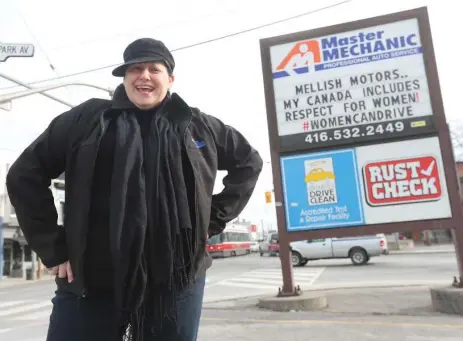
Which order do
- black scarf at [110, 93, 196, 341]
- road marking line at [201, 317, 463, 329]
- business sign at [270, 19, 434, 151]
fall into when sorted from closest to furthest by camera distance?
black scarf at [110, 93, 196, 341] → road marking line at [201, 317, 463, 329] → business sign at [270, 19, 434, 151]

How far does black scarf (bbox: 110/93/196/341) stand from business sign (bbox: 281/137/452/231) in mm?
5939

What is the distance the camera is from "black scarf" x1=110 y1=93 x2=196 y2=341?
4.93ft

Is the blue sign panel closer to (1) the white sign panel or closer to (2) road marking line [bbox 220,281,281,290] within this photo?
(1) the white sign panel

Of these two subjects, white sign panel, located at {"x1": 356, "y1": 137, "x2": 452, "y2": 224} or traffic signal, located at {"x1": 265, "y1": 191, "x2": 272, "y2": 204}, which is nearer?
white sign panel, located at {"x1": 356, "y1": 137, "x2": 452, "y2": 224}

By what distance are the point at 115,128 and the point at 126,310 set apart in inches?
28.1

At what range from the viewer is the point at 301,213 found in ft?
24.3

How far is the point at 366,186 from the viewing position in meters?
7.24

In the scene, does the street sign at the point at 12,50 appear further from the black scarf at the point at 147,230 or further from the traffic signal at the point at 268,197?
the traffic signal at the point at 268,197

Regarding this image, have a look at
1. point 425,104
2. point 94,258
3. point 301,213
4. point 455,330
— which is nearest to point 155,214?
point 94,258

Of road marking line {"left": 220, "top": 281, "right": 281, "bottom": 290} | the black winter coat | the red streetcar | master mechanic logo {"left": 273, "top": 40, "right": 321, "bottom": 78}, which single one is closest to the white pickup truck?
road marking line {"left": 220, "top": 281, "right": 281, "bottom": 290}

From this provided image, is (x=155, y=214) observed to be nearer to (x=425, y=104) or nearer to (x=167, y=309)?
(x=167, y=309)

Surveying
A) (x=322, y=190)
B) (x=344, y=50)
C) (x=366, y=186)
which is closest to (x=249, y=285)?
(x=322, y=190)

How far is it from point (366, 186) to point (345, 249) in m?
12.8

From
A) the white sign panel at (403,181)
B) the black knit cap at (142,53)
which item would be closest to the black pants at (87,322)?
the black knit cap at (142,53)
